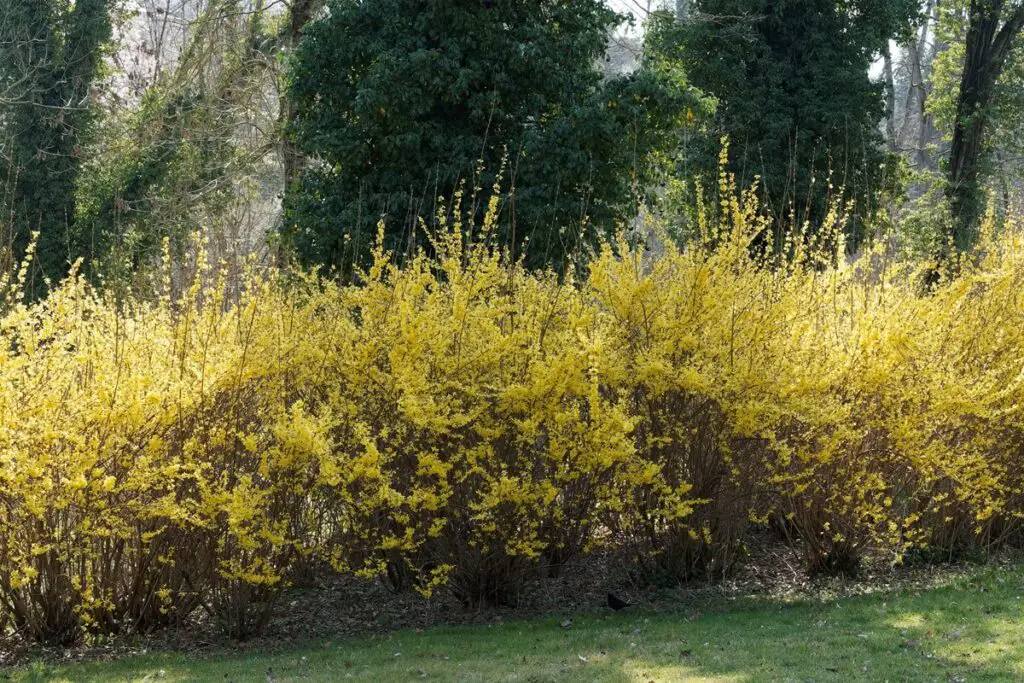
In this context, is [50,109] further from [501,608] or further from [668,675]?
[668,675]

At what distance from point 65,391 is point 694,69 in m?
14.9

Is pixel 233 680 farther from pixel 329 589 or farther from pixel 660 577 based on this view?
pixel 660 577

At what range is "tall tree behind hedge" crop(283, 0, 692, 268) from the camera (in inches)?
505

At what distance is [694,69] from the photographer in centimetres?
1919

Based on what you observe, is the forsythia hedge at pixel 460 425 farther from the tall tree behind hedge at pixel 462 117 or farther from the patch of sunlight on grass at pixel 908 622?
the tall tree behind hedge at pixel 462 117

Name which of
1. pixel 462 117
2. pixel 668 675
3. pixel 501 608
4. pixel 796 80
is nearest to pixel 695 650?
pixel 668 675

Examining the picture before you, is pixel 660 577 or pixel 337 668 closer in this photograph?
pixel 337 668

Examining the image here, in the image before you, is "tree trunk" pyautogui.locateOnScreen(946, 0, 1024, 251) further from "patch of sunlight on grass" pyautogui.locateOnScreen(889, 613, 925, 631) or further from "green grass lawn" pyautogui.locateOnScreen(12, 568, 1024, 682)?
"patch of sunlight on grass" pyautogui.locateOnScreen(889, 613, 925, 631)

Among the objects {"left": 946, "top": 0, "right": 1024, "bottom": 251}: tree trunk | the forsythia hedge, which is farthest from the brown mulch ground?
{"left": 946, "top": 0, "right": 1024, "bottom": 251}: tree trunk

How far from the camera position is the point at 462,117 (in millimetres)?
13594

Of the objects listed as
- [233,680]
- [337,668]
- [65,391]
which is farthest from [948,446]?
[65,391]

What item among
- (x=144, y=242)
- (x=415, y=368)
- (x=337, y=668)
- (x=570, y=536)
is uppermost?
(x=144, y=242)

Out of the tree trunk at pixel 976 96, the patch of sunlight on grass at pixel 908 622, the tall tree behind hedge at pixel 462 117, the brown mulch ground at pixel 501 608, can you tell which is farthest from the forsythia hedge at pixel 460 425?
the tree trunk at pixel 976 96

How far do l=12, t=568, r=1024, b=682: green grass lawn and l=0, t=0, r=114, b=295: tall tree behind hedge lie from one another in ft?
41.4
